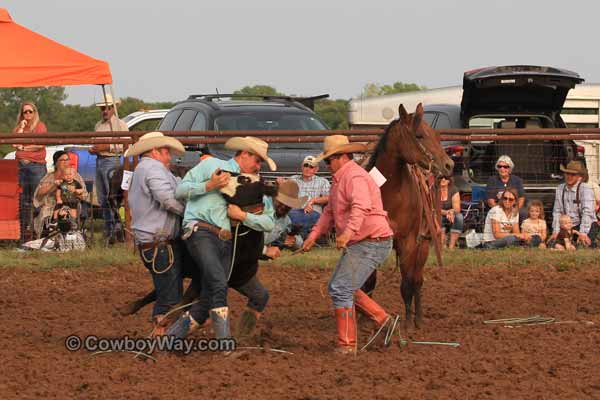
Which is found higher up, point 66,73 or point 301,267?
point 66,73

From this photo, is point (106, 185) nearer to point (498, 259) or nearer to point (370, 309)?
point (498, 259)

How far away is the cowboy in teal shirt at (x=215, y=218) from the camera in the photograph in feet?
25.7

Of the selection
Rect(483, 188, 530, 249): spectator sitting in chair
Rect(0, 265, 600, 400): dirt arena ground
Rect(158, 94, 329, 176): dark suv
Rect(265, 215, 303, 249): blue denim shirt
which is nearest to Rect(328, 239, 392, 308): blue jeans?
Rect(0, 265, 600, 400): dirt arena ground

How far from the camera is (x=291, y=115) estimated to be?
15.5 m

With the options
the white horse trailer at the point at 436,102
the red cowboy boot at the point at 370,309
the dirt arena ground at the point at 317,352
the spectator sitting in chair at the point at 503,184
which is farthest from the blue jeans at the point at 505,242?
the red cowboy boot at the point at 370,309

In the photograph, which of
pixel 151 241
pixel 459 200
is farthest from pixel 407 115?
pixel 459 200

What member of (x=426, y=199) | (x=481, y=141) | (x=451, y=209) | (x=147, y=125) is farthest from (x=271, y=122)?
(x=147, y=125)

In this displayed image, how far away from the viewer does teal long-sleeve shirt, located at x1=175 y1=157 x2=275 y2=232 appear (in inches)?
311

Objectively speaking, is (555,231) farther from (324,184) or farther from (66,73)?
(66,73)

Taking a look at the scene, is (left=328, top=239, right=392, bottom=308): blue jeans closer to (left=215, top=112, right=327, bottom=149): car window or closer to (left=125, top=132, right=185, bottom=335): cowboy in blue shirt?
(left=125, top=132, right=185, bottom=335): cowboy in blue shirt

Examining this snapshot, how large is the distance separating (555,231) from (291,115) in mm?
3966

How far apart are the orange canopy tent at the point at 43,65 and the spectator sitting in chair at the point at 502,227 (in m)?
5.68

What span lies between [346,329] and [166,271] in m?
1.41

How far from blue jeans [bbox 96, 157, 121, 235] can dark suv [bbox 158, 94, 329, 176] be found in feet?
3.62
